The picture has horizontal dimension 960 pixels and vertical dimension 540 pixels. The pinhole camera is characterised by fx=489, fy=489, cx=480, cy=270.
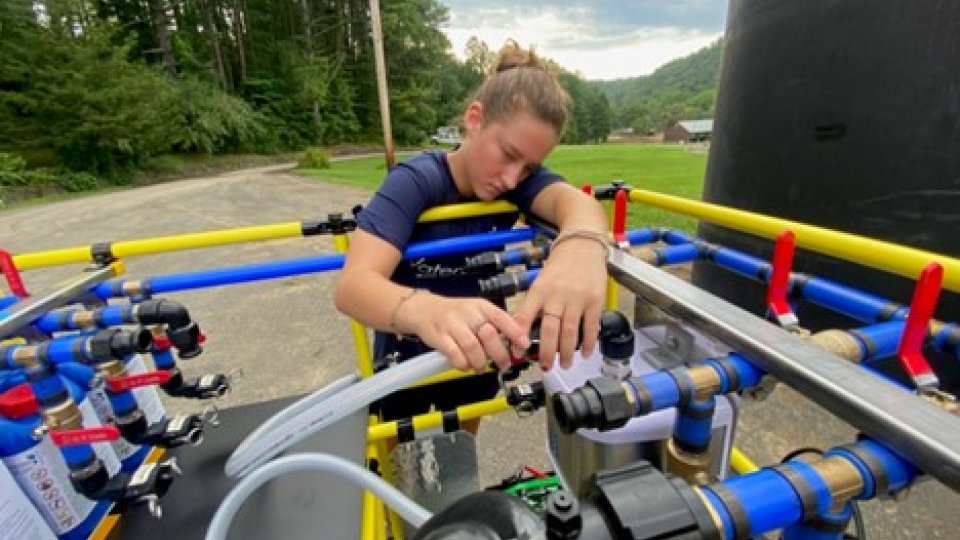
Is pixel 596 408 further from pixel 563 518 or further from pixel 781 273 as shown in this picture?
pixel 781 273

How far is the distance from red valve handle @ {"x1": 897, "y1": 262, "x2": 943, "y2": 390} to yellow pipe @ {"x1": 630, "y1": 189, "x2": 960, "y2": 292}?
6 centimetres

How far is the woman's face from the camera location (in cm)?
127

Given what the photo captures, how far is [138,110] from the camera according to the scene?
20156mm

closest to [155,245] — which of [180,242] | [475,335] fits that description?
[180,242]

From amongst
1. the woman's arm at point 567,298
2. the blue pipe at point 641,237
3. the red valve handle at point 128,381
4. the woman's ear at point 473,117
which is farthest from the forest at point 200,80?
the red valve handle at point 128,381

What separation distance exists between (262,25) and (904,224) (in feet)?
135

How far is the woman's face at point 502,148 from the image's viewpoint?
49.9 inches

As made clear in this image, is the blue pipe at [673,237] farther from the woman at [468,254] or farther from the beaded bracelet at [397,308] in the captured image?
the beaded bracelet at [397,308]

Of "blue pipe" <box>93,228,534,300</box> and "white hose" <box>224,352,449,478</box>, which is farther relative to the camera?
"blue pipe" <box>93,228,534,300</box>

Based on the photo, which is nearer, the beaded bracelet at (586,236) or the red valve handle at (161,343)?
the beaded bracelet at (586,236)

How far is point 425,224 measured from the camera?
1.53 m

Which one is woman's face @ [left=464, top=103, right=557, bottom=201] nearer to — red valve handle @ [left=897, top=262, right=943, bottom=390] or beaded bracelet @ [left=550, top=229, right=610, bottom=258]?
beaded bracelet @ [left=550, top=229, right=610, bottom=258]

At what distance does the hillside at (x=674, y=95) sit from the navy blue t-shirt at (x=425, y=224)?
86.7 metres

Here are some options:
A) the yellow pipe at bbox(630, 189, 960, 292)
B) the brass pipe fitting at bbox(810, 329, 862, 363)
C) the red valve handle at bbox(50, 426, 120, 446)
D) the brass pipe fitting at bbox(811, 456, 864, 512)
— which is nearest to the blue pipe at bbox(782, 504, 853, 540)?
the brass pipe fitting at bbox(811, 456, 864, 512)
